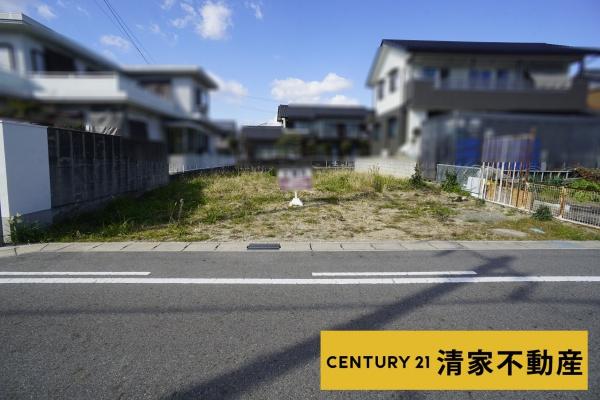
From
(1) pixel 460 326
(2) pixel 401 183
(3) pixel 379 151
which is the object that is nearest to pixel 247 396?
(1) pixel 460 326

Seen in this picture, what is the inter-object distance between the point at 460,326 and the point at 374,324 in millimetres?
742

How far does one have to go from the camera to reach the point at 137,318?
2.68 m

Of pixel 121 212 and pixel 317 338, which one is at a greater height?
pixel 121 212

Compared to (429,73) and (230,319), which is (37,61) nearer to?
(230,319)

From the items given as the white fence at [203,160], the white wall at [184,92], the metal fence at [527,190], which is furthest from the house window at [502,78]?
the white wall at [184,92]

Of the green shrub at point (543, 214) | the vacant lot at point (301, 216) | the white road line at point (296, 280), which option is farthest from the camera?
the green shrub at point (543, 214)

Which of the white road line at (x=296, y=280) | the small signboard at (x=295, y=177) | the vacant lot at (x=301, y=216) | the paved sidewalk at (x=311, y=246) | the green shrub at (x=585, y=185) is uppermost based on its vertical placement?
the small signboard at (x=295, y=177)

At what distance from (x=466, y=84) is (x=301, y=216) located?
4297mm

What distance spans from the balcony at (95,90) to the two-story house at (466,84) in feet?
11.3

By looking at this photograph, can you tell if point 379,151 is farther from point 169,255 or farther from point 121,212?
point 121,212

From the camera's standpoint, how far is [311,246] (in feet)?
16.8

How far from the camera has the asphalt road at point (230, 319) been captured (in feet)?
6.16

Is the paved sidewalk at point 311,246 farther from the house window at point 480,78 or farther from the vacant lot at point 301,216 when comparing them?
the house window at point 480,78

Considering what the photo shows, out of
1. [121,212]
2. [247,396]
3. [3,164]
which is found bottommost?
[247,396]
